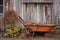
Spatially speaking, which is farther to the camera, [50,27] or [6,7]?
[6,7]

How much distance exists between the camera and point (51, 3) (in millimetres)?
11875

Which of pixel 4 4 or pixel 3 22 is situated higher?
pixel 4 4

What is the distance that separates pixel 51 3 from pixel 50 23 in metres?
0.96

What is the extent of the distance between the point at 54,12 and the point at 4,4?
8.08 ft

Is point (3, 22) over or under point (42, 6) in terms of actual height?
under

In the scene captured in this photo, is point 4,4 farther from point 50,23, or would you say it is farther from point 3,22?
point 50,23

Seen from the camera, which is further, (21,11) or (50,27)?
(21,11)

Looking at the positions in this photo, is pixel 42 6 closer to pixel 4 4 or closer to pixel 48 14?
pixel 48 14

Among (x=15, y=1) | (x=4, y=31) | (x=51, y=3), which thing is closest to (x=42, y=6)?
(x=51, y=3)

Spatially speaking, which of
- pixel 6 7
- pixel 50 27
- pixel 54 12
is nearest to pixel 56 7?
pixel 54 12

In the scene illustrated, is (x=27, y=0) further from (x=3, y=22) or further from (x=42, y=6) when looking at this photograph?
(x=3, y=22)

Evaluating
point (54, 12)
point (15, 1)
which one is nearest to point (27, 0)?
point (15, 1)

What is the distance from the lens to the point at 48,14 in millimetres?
11984

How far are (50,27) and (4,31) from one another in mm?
2406
